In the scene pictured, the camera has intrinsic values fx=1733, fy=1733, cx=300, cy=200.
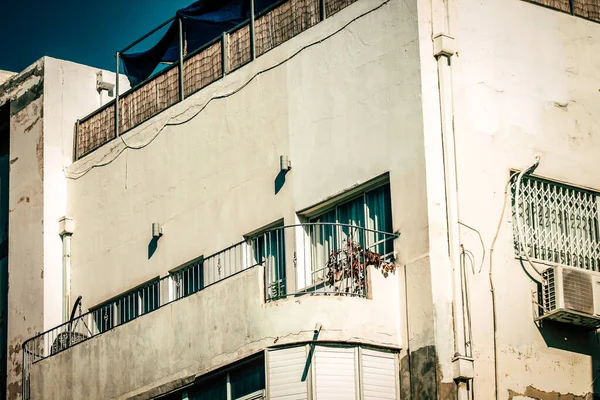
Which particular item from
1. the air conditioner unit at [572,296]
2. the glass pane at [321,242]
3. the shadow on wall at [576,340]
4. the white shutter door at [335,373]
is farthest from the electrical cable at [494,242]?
the glass pane at [321,242]

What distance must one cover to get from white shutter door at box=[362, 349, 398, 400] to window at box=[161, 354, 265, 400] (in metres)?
1.58

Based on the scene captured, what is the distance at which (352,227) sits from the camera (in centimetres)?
2723

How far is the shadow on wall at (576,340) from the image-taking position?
1045 inches

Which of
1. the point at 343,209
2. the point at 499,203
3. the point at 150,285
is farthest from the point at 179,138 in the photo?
the point at 499,203

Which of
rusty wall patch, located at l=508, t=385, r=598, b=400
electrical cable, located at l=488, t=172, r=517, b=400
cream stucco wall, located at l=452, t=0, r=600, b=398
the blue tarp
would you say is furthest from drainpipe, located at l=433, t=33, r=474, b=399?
the blue tarp

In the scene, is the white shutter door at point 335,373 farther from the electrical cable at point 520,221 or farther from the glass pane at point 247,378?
the electrical cable at point 520,221

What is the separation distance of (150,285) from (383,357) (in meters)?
6.41

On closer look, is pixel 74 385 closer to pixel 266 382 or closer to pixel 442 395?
pixel 266 382

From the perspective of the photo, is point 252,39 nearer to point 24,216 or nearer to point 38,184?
point 38,184

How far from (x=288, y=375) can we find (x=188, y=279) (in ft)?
19.2

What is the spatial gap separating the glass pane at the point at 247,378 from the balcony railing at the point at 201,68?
6.44 m

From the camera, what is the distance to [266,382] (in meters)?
25.6

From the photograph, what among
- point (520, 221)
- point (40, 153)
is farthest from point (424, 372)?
point (40, 153)

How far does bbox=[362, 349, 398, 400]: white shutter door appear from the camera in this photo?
83.3ft
